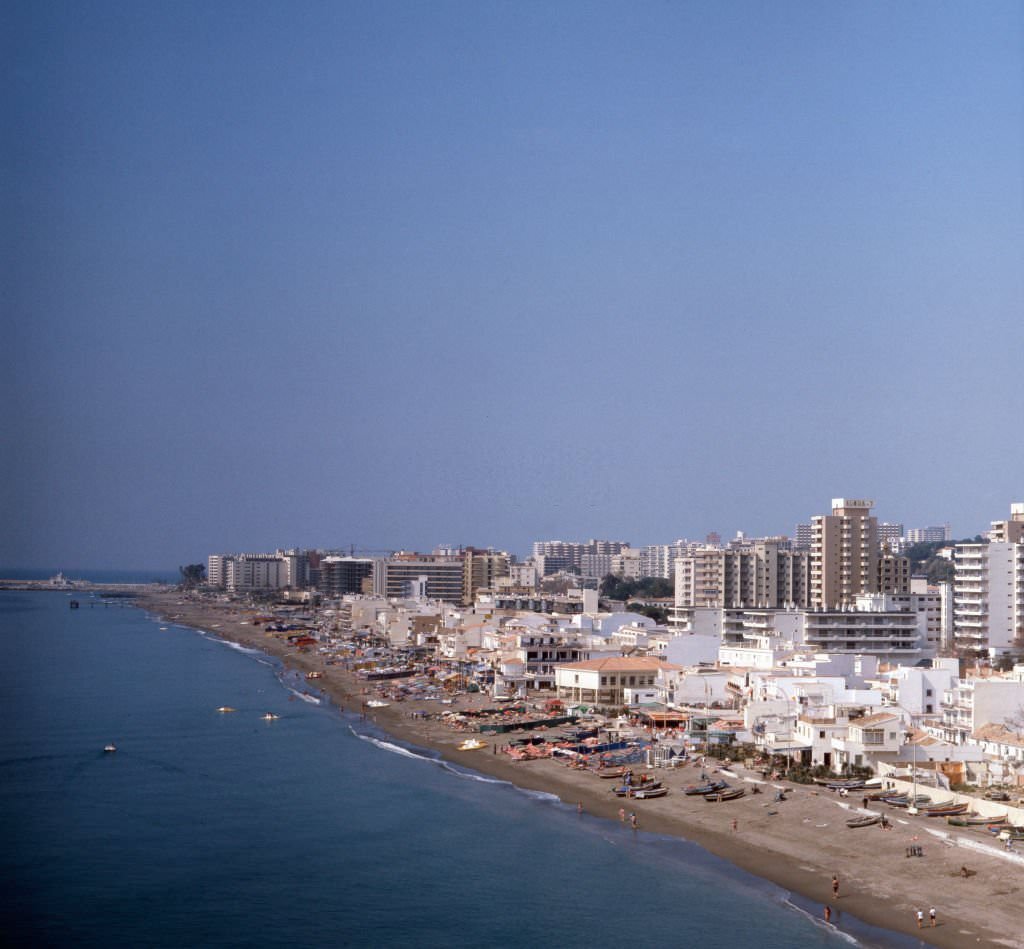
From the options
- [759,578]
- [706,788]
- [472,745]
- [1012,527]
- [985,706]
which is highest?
[1012,527]

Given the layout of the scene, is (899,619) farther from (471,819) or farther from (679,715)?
(471,819)

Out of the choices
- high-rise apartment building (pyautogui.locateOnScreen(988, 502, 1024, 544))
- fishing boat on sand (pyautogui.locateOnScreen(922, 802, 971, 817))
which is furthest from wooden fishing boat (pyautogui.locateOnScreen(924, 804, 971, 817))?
high-rise apartment building (pyautogui.locateOnScreen(988, 502, 1024, 544))

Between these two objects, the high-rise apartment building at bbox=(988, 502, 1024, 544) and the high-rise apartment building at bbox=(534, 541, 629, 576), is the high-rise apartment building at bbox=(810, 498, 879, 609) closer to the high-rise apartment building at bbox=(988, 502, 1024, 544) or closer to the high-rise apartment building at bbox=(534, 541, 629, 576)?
the high-rise apartment building at bbox=(988, 502, 1024, 544)

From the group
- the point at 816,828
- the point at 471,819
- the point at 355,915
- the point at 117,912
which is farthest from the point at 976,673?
the point at 117,912

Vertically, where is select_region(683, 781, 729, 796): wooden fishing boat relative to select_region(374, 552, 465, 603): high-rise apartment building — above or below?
below

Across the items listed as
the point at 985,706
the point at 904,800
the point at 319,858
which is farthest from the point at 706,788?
the point at 319,858

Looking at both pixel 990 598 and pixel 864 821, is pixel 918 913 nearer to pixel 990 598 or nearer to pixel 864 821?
pixel 864 821

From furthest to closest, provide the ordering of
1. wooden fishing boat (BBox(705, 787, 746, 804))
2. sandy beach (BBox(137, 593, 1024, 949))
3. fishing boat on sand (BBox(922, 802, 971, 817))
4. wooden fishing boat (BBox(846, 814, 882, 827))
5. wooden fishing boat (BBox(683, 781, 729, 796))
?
wooden fishing boat (BBox(683, 781, 729, 796))
wooden fishing boat (BBox(705, 787, 746, 804))
fishing boat on sand (BBox(922, 802, 971, 817))
wooden fishing boat (BBox(846, 814, 882, 827))
sandy beach (BBox(137, 593, 1024, 949))
